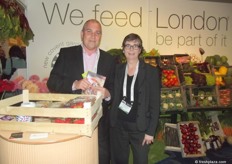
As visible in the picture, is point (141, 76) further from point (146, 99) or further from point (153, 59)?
point (153, 59)

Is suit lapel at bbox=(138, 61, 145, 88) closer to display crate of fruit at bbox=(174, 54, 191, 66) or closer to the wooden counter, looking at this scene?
the wooden counter

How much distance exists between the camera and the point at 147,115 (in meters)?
2.17

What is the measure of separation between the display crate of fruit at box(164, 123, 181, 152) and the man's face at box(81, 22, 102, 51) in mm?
2316

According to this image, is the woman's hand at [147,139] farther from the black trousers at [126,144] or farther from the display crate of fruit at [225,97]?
the display crate of fruit at [225,97]

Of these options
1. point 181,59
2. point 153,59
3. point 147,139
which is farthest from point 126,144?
point 181,59

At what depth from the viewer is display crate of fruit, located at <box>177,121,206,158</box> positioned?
341 centimetres

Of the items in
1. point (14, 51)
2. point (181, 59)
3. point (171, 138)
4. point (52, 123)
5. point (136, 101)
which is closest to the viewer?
point (52, 123)

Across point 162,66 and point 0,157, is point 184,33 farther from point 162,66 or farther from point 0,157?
point 0,157

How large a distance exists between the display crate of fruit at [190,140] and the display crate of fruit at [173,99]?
0.28m

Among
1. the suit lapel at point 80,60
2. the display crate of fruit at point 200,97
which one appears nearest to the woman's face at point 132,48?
the suit lapel at point 80,60

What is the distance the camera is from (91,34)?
192cm

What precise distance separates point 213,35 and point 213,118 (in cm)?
186

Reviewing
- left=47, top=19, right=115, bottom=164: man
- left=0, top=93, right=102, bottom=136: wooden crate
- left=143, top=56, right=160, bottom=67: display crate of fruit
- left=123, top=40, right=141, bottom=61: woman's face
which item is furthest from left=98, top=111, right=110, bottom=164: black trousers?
left=143, top=56, right=160, bottom=67: display crate of fruit

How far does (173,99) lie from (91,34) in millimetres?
2346
